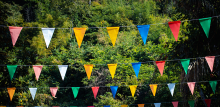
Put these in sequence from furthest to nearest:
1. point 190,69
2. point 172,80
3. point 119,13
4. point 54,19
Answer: point 119,13, point 54,19, point 172,80, point 190,69

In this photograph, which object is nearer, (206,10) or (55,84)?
(206,10)

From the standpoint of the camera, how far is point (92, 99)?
1270 centimetres

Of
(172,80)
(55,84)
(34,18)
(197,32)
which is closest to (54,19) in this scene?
(34,18)

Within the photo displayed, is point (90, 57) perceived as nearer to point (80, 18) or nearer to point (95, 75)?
point (95, 75)

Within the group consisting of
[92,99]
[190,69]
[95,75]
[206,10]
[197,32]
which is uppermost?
[206,10]

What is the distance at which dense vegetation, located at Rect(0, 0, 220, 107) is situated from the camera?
19.5 feet

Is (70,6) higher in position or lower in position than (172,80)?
higher

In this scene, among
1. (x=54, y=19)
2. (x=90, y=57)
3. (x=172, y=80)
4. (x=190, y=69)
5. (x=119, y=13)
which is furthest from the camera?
(x=119, y=13)

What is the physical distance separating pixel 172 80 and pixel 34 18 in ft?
37.5

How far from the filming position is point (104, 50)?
42.9 feet

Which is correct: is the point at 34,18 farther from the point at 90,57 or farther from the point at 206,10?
the point at 206,10

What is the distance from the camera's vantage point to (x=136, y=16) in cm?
1922

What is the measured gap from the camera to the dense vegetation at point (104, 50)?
19.5ft

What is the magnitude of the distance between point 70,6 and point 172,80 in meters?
10.7
